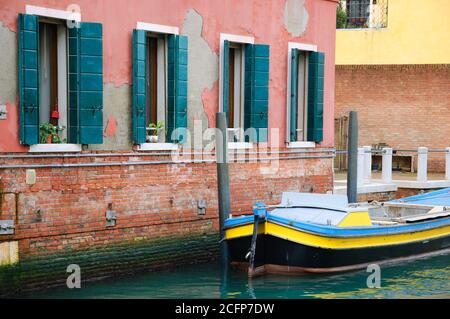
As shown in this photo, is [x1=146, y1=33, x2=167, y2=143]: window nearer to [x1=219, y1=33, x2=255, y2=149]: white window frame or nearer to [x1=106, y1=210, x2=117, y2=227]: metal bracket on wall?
[x1=219, y1=33, x2=255, y2=149]: white window frame

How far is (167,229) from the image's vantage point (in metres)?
14.0

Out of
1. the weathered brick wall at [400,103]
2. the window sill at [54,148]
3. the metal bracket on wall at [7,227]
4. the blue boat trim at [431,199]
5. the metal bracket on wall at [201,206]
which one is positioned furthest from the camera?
the weathered brick wall at [400,103]

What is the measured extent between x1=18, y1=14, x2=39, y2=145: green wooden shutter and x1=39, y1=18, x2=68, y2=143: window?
0.50 m

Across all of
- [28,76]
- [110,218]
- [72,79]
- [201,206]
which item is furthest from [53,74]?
[201,206]

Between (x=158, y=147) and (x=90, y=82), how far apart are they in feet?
5.62

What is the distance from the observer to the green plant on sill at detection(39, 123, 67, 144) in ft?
40.2

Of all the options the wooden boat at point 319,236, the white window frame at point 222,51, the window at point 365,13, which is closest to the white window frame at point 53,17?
the wooden boat at point 319,236

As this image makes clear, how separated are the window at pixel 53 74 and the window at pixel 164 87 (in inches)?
56.8

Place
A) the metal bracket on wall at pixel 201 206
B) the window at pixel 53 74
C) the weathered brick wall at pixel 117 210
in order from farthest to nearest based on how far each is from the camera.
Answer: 1. the metal bracket on wall at pixel 201 206
2. the window at pixel 53 74
3. the weathered brick wall at pixel 117 210

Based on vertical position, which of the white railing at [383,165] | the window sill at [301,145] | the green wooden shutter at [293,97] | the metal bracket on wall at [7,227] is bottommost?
the metal bracket on wall at [7,227]

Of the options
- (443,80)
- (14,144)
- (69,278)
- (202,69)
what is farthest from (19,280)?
(443,80)

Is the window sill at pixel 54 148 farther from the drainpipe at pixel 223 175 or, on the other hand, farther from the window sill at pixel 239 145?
the window sill at pixel 239 145

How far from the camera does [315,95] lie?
16734mm

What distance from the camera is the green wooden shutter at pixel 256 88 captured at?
50.4 ft
